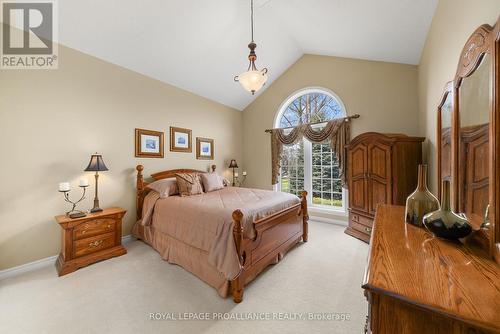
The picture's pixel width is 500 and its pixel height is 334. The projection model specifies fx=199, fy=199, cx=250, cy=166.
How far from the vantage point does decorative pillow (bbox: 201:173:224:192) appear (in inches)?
144

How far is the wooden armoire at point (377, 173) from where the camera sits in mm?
2805

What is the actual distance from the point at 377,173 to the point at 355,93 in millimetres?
1698

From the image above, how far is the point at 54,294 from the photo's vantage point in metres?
1.95

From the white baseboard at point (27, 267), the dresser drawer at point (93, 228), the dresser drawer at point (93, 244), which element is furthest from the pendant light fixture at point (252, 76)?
the white baseboard at point (27, 267)

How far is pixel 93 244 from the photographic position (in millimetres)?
2539

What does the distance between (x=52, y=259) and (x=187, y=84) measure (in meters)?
3.41

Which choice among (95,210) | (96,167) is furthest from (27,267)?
(96,167)

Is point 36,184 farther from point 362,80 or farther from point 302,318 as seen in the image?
point 362,80

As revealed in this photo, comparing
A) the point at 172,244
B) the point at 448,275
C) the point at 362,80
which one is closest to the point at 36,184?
the point at 172,244

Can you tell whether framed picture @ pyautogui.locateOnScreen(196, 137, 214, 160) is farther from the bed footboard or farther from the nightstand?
the bed footboard

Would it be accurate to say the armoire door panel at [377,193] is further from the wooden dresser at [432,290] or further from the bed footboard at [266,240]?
Answer: the wooden dresser at [432,290]

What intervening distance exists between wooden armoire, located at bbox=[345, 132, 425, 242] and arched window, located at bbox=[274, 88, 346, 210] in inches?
28.3

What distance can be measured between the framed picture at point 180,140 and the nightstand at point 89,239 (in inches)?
61.1

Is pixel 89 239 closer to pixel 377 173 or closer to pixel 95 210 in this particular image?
pixel 95 210
